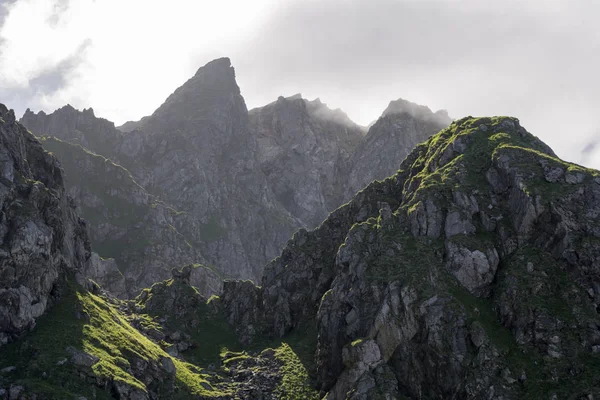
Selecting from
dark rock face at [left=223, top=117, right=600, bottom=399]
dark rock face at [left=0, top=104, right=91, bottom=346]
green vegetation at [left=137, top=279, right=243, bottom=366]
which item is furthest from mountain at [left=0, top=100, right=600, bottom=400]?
green vegetation at [left=137, top=279, right=243, bottom=366]

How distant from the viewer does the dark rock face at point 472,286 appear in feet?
245

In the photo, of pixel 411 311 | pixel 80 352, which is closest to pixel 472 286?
pixel 411 311

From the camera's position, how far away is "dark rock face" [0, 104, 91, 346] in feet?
265

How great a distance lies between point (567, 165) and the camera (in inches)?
3802

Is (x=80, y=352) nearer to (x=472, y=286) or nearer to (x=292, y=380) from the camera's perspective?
(x=292, y=380)

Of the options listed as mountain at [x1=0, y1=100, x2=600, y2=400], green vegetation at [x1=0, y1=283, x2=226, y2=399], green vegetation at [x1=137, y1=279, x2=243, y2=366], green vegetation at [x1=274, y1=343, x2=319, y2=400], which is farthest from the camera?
green vegetation at [x1=137, y1=279, x2=243, y2=366]

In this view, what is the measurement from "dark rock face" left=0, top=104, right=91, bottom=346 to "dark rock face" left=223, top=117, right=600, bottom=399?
4964cm

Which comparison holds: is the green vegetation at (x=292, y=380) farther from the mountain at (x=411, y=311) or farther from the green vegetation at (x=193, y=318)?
the green vegetation at (x=193, y=318)

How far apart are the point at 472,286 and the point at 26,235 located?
76.1 m

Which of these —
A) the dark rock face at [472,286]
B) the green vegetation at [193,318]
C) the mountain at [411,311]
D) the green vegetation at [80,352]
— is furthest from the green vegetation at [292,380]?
the green vegetation at [193,318]

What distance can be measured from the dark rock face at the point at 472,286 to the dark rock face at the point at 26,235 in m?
49.6

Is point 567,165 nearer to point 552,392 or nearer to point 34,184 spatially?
point 552,392

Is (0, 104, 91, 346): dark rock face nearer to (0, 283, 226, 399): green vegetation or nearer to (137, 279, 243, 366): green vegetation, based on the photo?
(0, 283, 226, 399): green vegetation

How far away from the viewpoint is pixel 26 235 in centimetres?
8706
